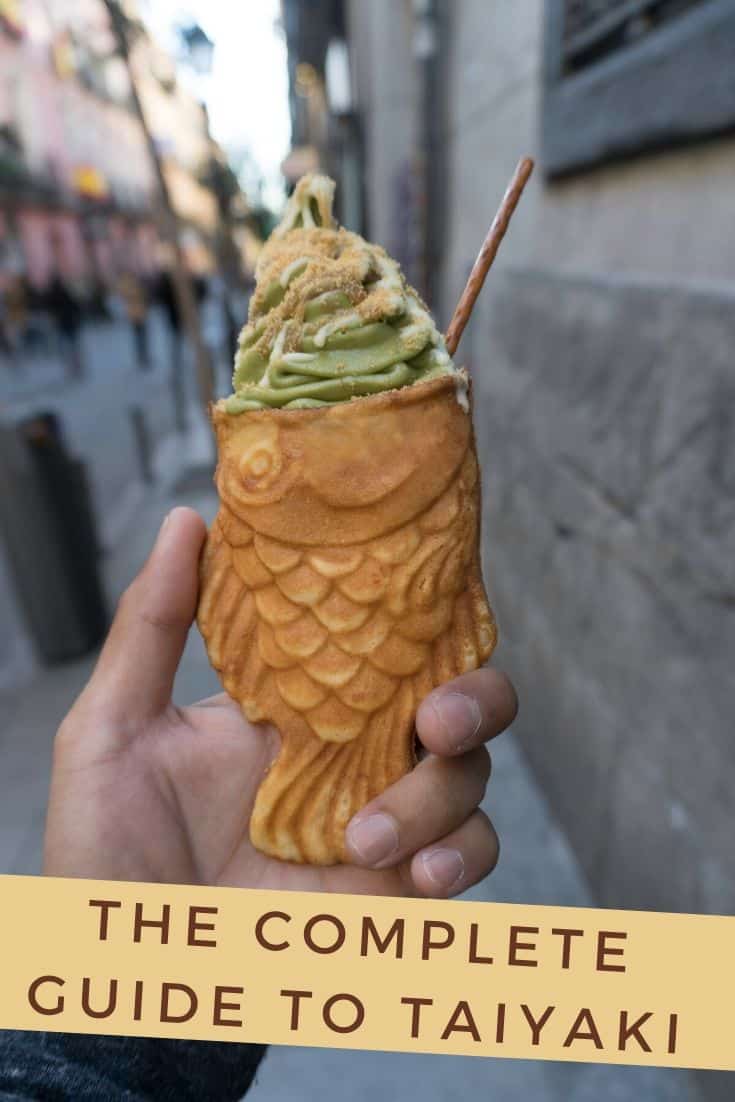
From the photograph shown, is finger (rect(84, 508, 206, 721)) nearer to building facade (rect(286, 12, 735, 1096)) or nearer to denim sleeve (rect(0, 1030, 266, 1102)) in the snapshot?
denim sleeve (rect(0, 1030, 266, 1102))

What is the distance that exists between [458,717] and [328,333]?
2.38 feet

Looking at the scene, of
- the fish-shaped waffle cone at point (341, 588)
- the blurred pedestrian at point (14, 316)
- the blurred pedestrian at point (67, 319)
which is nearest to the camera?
the fish-shaped waffle cone at point (341, 588)

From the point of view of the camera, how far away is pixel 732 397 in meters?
1.96

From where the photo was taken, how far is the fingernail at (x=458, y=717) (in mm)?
1392

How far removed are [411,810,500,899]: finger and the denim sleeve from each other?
494 mm

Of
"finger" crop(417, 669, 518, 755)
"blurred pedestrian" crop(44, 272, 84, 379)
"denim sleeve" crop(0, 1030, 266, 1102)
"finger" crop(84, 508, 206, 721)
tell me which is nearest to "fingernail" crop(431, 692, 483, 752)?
"finger" crop(417, 669, 518, 755)

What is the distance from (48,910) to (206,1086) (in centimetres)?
44

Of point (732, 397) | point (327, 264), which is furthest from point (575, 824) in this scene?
point (327, 264)

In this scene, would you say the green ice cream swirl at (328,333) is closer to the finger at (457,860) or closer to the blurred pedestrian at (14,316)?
the finger at (457,860)

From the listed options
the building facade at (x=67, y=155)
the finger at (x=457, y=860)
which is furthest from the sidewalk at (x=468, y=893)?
Answer: the building facade at (x=67, y=155)

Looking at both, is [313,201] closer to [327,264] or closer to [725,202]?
[327,264]

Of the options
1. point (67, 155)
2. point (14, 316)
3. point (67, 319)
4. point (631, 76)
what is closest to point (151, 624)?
point (631, 76)

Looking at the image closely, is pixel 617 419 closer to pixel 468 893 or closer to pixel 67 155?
pixel 468 893

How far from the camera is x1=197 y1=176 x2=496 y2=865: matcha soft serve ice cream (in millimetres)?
1378
